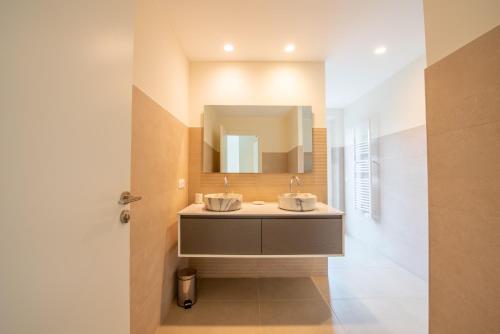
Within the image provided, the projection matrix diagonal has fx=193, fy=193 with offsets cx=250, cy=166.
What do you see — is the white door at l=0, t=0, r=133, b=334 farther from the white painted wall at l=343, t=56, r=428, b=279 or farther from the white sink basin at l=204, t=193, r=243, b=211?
the white painted wall at l=343, t=56, r=428, b=279

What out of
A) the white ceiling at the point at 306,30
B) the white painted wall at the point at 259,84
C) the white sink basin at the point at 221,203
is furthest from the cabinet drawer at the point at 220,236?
the white ceiling at the point at 306,30

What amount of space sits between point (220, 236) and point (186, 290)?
612 mm

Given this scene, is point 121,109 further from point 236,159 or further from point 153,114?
point 236,159

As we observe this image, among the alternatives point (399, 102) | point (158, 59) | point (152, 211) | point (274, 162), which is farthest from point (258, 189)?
point (399, 102)

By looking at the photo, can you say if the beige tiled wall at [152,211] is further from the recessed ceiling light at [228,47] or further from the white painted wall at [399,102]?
the white painted wall at [399,102]

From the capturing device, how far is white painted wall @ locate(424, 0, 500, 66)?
770 mm

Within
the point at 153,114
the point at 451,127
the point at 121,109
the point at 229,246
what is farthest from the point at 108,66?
the point at 451,127

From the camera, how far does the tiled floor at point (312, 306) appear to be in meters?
1.48

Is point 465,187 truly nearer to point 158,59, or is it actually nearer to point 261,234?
point 261,234

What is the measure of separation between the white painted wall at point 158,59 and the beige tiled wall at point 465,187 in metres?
1.64

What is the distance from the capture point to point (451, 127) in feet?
2.96

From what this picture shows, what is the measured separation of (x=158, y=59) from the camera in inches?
57.2

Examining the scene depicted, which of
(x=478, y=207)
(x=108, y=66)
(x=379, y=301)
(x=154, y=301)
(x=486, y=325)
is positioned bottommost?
(x=379, y=301)

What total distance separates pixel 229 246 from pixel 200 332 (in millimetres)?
628
